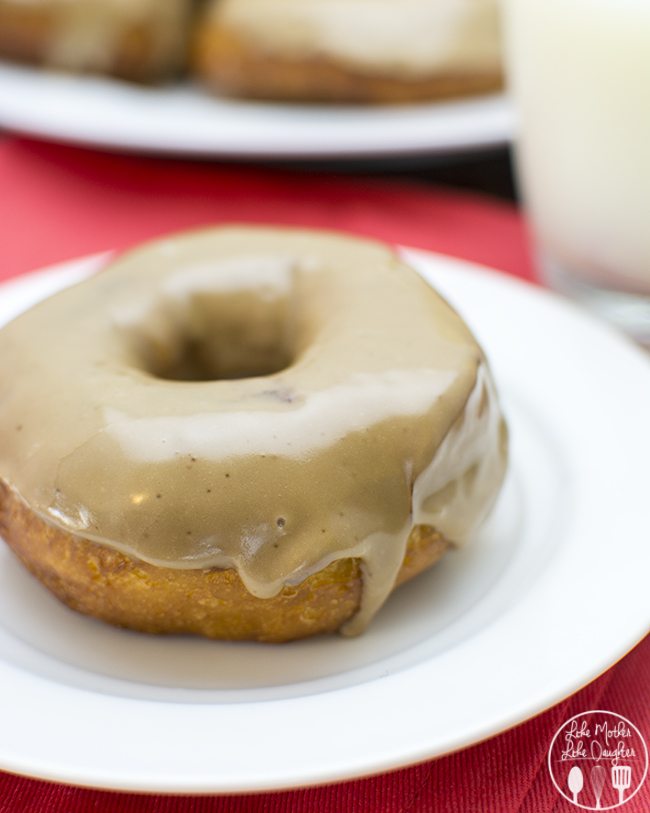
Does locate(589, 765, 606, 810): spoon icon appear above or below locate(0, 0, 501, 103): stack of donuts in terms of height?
below

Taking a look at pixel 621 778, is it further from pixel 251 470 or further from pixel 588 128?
pixel 588 128

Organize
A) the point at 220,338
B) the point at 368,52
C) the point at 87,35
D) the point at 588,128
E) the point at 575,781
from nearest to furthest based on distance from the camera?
the point at 575,781 < the point at 220,338 < the point at 588,128 < the point at 368,52 < the point at 87,35

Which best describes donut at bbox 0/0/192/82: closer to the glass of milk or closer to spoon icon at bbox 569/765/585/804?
the glass of milk

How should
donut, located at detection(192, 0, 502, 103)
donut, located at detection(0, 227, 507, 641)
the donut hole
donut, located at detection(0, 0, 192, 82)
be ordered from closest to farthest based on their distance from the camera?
1. donut, located at detection(0, 227, 507, 641)
2. the donut hole
3. donut, located at detection(192, 0, 502, 103)
4. donut, located at detection(0, 0, 192, 82)

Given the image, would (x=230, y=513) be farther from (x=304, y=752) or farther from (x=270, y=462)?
(x=304, y=752)

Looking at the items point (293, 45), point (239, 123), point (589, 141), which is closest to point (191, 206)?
point (239, 123)

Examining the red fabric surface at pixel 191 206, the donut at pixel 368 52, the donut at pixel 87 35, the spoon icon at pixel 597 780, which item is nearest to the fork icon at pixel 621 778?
the spoon icon at pixel 597 780

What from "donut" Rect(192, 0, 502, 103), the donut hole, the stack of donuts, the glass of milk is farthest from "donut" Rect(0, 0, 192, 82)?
the donut hole
